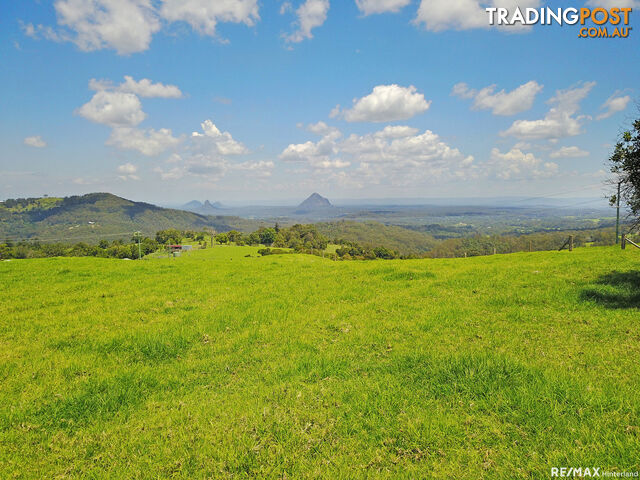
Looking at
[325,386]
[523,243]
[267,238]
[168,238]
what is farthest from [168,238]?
[523,243]

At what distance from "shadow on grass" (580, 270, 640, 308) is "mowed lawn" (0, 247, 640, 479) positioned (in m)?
0.09

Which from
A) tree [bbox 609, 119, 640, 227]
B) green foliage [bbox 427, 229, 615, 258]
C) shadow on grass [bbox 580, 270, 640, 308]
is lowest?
green foliage [bbox 427, 229, 615, 258]

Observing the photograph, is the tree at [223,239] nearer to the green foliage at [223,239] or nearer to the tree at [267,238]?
the green foliage at [223,239]


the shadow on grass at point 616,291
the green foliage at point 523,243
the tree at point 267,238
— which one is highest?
the shadow on grass at point 616,291

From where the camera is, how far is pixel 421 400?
5887mm

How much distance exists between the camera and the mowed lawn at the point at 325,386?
455 centimetres

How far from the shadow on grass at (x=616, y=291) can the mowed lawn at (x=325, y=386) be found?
93 millimetres

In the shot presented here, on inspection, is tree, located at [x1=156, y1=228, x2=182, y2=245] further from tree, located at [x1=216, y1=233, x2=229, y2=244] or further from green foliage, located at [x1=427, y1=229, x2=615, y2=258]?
green foliage, located at [x1=427, y1=229, x2=615, y2=258]

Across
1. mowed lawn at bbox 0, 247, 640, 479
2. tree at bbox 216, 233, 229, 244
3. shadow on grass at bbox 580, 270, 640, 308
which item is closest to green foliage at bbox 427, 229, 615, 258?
tree at bbox 216, 233, 229, 244

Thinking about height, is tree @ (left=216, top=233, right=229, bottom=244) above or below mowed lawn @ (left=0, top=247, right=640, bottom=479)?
below

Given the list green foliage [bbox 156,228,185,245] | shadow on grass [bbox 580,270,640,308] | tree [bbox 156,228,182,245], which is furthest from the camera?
tree [bbox 156,228,182,245]

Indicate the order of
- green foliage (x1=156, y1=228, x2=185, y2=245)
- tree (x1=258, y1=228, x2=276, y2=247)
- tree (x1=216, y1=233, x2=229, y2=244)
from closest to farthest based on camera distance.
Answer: green foliage (x1=156, y1=228, x2=185, y2=245) < tree (x1=258, y1=228, x2=276, y2=247) < tree (x1=216, y1=233, x2=229, y2=244)

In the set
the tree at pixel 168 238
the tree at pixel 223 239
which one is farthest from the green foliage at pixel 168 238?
the tree at pixel 223 239

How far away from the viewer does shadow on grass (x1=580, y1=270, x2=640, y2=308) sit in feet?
35.8
